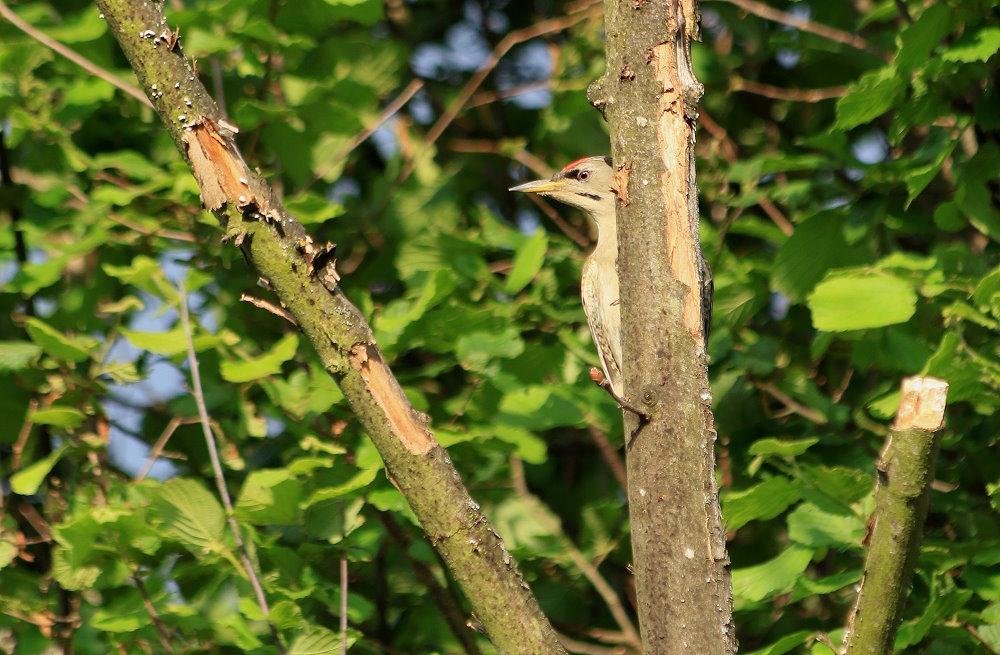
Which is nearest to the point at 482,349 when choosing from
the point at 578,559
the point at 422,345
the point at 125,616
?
the point at 422,345

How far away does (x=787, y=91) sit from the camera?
5648 mm

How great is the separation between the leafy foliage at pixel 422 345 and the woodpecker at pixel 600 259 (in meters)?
0.12

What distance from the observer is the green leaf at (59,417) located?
13.7ft

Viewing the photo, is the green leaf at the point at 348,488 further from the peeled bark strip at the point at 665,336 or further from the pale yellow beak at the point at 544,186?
the pale yellow beak at the point at 544,186

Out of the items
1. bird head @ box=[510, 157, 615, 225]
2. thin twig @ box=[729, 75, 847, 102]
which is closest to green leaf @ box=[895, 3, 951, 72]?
thin twig @ box=[729, 75, 847, 102]

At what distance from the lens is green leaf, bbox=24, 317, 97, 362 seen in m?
4.09

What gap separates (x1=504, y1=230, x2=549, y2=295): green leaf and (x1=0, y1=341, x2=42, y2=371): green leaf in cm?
185

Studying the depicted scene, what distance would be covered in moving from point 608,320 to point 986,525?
5.28 ft

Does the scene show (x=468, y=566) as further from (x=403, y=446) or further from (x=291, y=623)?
(x=291, y=623)

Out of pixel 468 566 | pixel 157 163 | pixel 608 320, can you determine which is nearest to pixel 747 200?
pixel 608 320

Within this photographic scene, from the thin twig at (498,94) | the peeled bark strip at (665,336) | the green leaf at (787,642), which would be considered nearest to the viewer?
the peeled bark strip at (665,336)

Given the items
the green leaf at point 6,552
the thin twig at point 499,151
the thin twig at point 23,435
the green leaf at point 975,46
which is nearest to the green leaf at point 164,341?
the thin twig at point 23,435

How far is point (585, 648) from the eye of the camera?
464 centimetres

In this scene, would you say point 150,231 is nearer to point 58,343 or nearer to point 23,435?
point 58,343
